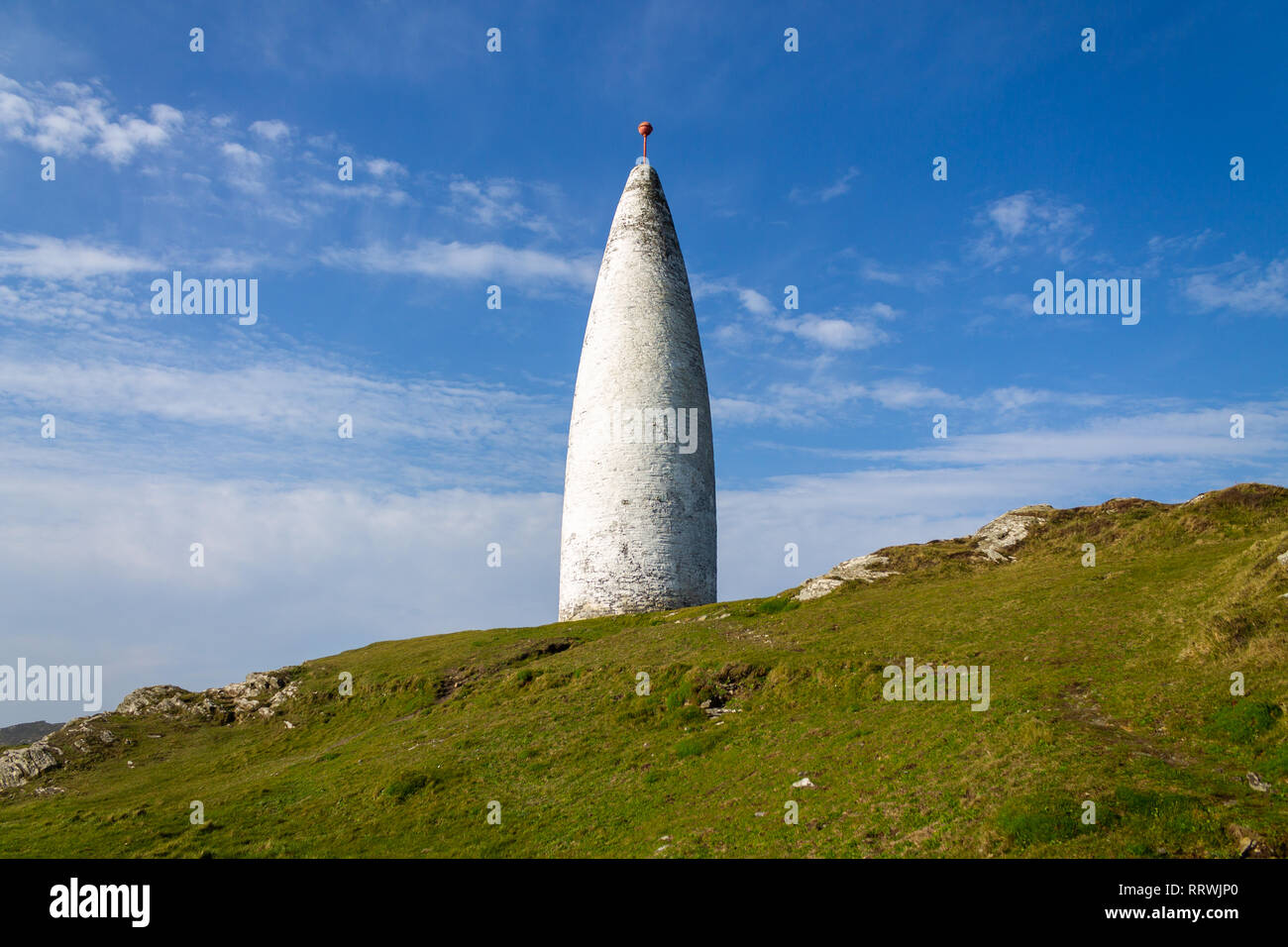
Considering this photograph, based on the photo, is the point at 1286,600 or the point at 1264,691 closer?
the point at 1264,691

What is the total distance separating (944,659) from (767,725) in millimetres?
4642

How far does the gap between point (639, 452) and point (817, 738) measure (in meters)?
25.1

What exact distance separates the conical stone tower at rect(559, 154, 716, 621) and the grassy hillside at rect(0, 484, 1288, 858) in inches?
298

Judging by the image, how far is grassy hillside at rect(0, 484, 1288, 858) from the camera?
480 inches

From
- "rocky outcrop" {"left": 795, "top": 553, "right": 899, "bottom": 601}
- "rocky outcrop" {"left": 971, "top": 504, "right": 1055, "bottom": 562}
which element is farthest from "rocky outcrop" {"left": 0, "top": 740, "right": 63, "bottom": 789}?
"rocky outcrop" {"left": 971, "top": 504, "right": 1055, "bottom": 562}

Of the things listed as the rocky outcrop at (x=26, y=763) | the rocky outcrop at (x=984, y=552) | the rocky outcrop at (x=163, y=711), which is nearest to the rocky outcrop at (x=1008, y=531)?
the rocky outcrop at (x=984, y=552)

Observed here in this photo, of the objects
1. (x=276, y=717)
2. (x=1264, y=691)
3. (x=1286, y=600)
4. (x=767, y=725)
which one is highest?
(x=1286, y=600)

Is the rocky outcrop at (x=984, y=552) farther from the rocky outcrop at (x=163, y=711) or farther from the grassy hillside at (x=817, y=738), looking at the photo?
the rocky outcrop at (x=163, y=711)

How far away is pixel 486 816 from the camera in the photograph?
1672cm

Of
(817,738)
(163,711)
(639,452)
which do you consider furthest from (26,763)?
(639,452)
